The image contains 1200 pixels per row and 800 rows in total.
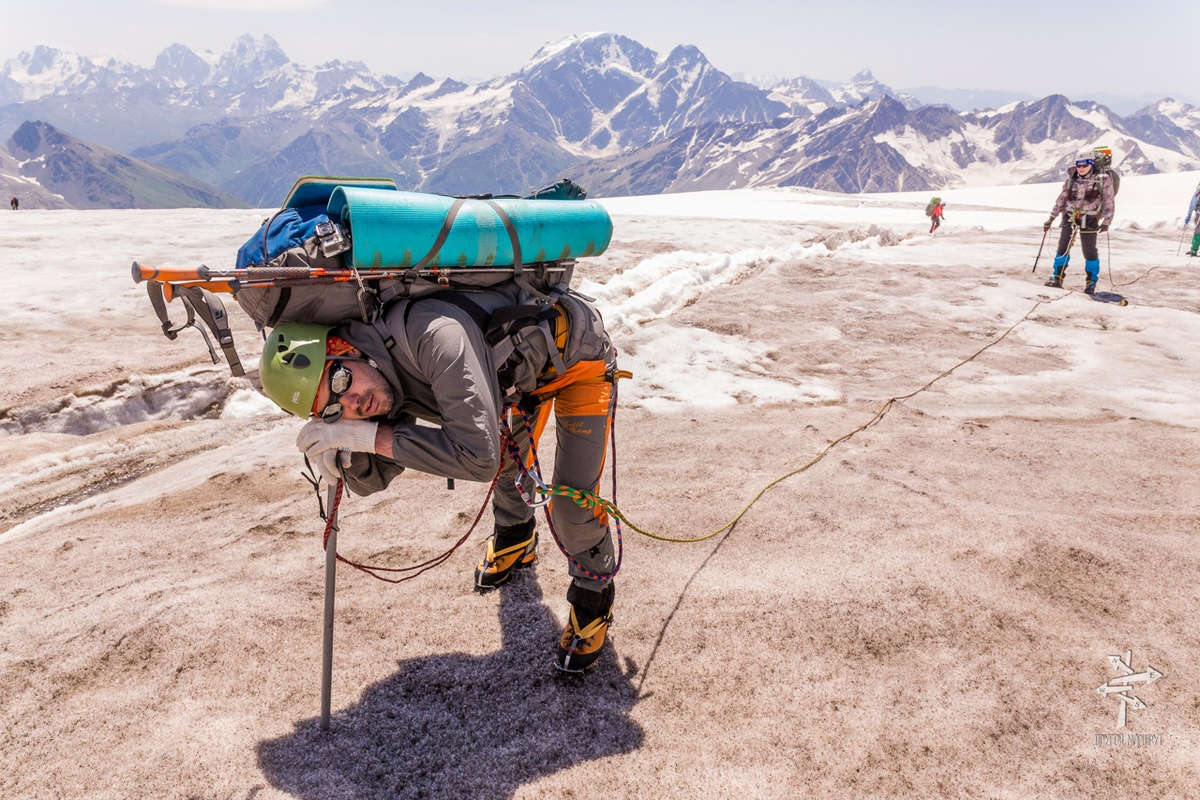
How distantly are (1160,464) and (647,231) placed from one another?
58.7 feet

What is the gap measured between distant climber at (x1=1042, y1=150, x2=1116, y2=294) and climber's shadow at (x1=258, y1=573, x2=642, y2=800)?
49.2 feet

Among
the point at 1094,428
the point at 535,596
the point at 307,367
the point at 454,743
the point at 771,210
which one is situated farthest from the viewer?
the point at 771,210

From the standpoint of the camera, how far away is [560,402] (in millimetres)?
4488

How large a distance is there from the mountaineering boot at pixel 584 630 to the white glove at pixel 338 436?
1851 mm

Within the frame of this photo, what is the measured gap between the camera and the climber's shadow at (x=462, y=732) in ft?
11.8

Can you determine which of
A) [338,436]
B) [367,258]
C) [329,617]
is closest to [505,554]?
[329,617]

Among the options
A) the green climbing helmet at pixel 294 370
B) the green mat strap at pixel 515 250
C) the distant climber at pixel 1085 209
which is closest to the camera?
the green climbing helmet at pixel 294 370

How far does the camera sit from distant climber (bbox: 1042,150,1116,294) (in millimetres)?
14195

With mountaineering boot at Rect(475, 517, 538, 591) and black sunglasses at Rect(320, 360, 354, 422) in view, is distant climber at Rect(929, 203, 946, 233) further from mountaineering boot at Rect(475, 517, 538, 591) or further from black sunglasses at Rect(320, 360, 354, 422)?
Answer: black sunglasses at Rect(320, 360, 354, 422)

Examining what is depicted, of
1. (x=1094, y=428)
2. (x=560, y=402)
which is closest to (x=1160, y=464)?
(x=1094, y=428)

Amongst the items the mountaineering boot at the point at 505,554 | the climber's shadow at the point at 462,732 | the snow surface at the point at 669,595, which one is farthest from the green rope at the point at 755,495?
the climber's shadow at the point at 462,732

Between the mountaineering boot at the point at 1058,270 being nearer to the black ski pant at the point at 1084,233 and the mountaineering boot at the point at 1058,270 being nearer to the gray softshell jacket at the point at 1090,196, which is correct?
the black ski pant at the point at 1084,233

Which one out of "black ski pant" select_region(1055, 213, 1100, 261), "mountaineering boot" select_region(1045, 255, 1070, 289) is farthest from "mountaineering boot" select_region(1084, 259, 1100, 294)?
"mountaineering boot" select_region(1045, 255, 1070, 289)

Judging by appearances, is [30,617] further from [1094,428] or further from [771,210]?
[771,210]
